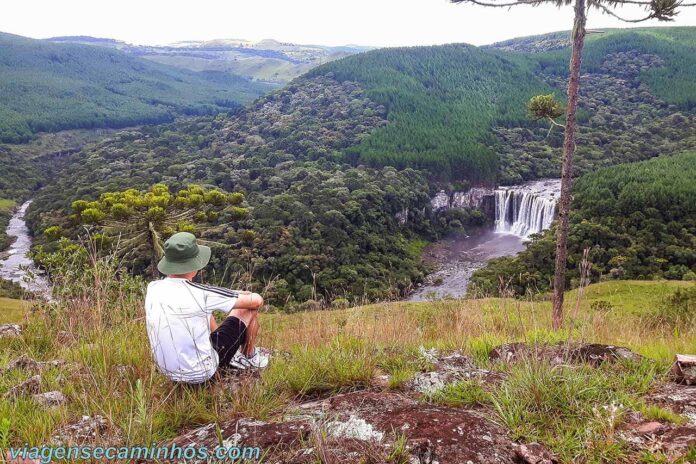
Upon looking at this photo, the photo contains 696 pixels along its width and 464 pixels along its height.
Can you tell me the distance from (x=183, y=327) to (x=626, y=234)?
5349cm

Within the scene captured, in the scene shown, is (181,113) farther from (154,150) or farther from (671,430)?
(671,430)

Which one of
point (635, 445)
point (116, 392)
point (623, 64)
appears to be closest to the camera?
point (635, 445)

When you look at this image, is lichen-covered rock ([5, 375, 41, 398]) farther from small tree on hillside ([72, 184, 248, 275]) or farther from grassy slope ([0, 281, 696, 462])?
small tree on hillside ([72, 184, 248, 275])

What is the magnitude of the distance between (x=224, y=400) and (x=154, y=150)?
343 ft

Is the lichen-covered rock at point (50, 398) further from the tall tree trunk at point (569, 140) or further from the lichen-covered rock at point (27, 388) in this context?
the tall tree trunk at point (569, 140)

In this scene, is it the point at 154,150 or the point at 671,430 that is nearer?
the point at 671,430

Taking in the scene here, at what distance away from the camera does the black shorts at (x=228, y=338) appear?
3773 millimetres

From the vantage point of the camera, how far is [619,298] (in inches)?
1131

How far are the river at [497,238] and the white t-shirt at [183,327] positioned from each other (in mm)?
43367

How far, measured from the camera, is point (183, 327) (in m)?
3.49

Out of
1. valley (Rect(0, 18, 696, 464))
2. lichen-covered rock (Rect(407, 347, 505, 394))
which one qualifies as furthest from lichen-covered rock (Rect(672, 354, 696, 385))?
lichen-covered rock (Rect(407, 347, 505, 394))

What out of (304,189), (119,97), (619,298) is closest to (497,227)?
(304,189)

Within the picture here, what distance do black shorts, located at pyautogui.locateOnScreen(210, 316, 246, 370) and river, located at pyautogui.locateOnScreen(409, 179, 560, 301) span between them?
141ft

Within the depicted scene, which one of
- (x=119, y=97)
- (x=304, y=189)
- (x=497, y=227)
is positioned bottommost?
(x=497, y=227)
